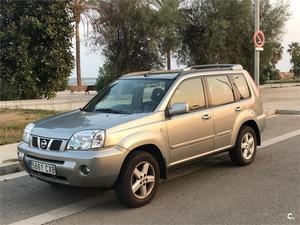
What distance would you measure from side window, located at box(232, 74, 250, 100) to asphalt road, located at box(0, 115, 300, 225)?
3.85 feet

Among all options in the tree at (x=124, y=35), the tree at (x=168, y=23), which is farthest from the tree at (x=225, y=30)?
the tree at (x=124, y=35)

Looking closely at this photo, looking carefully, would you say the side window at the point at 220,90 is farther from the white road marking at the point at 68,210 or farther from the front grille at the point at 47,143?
the front grille at the point at 47,143

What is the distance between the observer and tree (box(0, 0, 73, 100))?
443 inches

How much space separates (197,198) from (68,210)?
1.63 metres

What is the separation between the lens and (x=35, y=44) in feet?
39.2

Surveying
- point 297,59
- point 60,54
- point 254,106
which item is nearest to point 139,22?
point 60,54

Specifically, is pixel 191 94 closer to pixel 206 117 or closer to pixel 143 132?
pixel 206 117

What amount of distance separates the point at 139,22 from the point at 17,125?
19.3 metres

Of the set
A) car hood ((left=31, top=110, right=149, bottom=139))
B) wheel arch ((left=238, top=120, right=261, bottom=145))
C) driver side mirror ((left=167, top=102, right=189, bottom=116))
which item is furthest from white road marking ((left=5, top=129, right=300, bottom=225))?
wheel arch ((left=238, top=120, right=261, bottom=145))

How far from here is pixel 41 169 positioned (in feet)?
18.7

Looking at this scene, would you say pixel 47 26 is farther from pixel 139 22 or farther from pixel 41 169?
pixel 139 22

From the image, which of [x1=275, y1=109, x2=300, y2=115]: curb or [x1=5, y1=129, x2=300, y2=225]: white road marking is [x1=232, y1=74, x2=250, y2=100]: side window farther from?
[x1=275, y1=109, x2=300, y2=115]: curb

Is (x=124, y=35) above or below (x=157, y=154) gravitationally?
above

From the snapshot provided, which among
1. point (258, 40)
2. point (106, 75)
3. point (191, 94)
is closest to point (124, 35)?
point (106, 75)
